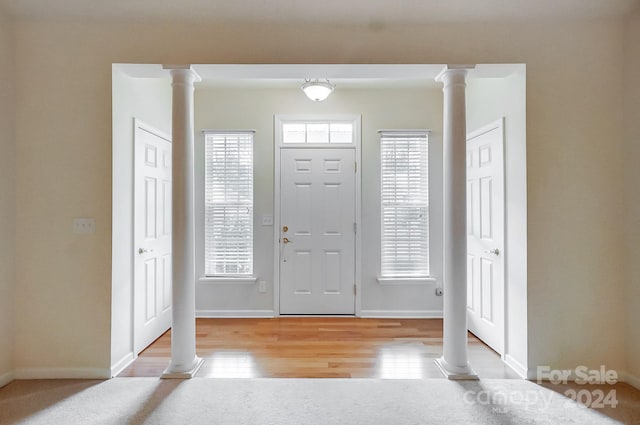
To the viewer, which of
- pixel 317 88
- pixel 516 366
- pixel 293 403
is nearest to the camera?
pixel 293 403

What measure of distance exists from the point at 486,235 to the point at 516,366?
1127 mm

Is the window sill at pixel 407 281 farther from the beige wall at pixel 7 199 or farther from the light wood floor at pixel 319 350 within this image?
the beige wall at pixel 7 199

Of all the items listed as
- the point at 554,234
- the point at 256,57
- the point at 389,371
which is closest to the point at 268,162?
the point at 256,57

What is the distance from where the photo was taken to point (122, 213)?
9.01 ft

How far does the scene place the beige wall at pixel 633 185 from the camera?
2490 millimetres

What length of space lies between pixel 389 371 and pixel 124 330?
218cm

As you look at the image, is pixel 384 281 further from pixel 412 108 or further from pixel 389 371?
pixel 412 108

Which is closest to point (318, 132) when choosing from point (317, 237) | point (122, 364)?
point (317, 237)

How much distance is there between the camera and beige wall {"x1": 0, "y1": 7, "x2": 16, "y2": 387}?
8.16ft

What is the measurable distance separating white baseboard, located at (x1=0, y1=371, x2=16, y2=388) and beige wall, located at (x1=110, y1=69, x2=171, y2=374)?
2.34 feet

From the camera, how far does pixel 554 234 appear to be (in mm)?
2584

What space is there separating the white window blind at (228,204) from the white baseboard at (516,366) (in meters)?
2.71

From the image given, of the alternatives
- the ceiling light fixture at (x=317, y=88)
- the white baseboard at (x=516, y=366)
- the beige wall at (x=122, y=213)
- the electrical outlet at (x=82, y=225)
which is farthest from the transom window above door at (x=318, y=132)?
the white baseboard at (x=516, y=366)

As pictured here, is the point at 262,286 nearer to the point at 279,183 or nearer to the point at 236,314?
the point at 236,314
